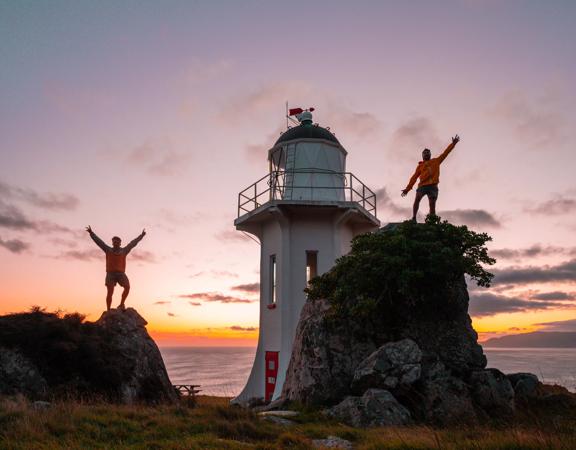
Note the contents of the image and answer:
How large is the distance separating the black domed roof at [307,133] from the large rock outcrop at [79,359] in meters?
11.1

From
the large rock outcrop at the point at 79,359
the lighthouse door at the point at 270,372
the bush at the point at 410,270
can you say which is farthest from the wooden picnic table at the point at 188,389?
the bush at the point at 410,270

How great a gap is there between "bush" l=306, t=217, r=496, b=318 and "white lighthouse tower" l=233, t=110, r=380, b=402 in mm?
7113

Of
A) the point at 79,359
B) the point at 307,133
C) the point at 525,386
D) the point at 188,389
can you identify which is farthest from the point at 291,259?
the point at 525,386

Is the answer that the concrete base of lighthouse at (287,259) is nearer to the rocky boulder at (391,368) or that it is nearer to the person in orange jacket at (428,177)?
the person in orange jacket at (428,177)

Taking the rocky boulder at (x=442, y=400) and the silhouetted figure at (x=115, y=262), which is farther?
the silhouetted figure at (x=115, y=262)

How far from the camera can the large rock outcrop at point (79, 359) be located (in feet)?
46.3

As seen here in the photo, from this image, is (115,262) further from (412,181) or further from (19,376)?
(412,181)

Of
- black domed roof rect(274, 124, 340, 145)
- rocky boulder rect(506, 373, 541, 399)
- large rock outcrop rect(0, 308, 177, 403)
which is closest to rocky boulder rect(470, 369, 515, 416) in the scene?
rocky boulder rect(506, 373, 541, 399)

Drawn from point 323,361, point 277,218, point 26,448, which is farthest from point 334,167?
point 26,448

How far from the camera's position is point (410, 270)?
13.7 m

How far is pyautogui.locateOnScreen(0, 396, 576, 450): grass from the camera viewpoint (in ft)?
27.0

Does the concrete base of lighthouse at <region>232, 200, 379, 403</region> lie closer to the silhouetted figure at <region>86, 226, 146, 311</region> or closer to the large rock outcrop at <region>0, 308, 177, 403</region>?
the large rock outcrop at <region>0, 308, 177, 403</region>

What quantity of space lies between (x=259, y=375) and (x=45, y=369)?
10.3m

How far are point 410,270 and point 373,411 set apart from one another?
409 centimetres
